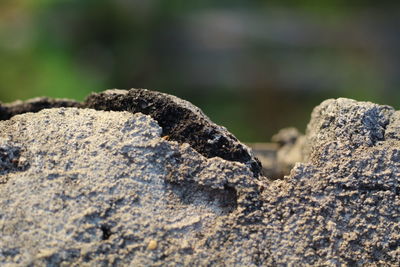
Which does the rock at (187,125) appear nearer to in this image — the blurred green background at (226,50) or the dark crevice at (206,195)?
the dark crevice at (206,195)

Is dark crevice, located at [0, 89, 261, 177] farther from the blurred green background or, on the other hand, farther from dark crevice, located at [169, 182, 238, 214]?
the blurred green background

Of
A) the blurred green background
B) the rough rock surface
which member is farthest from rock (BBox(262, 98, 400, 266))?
the blurred green background

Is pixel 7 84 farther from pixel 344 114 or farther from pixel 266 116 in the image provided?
pixel 344 114

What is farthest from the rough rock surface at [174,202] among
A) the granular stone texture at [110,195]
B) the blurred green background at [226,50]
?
the blurred green background at [226,50]

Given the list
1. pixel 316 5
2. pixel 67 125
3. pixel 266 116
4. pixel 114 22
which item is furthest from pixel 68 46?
pixel 67 125

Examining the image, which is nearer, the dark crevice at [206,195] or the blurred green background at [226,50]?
the dark crevice at [206,195]

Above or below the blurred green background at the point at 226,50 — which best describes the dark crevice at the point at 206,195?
below

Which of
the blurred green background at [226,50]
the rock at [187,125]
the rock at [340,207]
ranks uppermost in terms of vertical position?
the blurred green background at [226,50]
